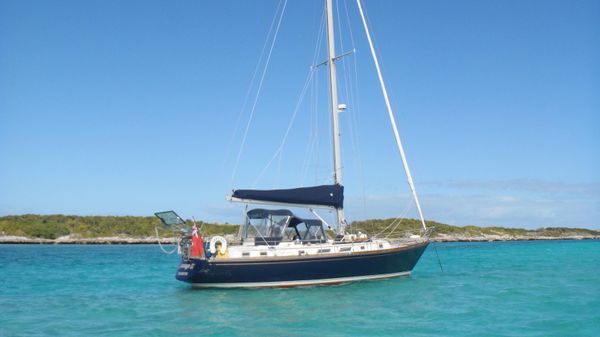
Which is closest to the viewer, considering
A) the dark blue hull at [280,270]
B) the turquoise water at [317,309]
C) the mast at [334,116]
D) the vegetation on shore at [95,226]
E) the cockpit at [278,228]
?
the turquoise water at [317,309]

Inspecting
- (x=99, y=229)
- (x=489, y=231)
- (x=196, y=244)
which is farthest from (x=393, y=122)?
(x=489, y=231)

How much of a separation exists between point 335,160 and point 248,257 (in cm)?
613

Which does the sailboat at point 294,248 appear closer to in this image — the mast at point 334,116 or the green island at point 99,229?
the mast at point 334,116

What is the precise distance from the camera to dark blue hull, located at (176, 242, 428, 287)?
67.3 feet

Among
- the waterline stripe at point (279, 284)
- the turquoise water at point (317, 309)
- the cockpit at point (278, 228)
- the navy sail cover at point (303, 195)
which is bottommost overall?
the turquoise water at point (317, 309)

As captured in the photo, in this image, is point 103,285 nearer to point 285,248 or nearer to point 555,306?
point 285,248

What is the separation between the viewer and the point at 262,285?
2094cm

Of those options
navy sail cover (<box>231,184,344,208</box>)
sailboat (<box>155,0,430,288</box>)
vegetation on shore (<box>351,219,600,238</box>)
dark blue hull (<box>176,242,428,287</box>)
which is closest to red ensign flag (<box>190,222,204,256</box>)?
sailboat (<box>155,0,430,288</box>)

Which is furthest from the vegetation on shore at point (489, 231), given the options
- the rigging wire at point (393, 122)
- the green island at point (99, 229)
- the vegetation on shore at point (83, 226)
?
the rigging wire at point (393, 122)

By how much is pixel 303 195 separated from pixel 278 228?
1.71 meters

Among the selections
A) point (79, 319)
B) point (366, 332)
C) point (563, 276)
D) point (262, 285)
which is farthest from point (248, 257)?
point (563, 276)

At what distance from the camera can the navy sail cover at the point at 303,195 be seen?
72.5 feet

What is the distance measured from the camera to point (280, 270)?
20797 mm

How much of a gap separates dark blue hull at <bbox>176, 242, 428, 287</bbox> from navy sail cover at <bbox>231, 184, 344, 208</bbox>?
2666 millimetres
